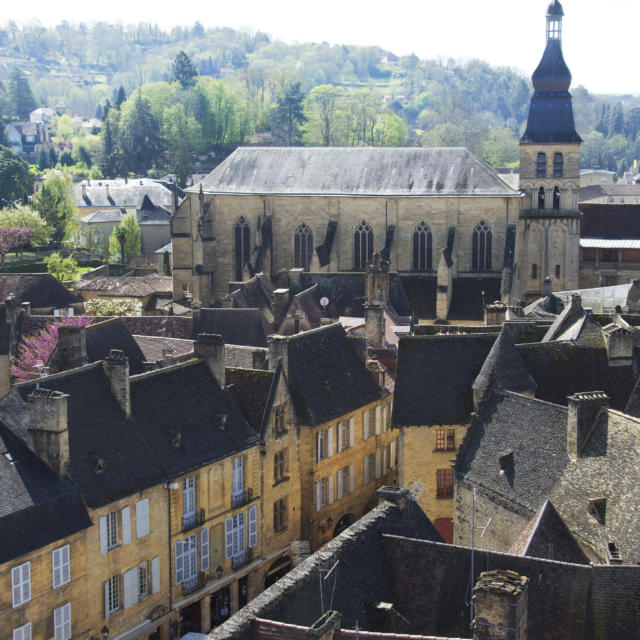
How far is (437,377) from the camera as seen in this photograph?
42406 millimetres

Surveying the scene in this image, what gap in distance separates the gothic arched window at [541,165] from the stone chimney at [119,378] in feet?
149

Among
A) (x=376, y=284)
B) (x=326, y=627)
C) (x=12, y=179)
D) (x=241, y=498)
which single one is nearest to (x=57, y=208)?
(x=12, y=179)

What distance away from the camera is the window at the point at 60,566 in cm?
3159

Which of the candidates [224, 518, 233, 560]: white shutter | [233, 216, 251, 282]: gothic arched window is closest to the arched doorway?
[224, 518, 233, 560]: white shutter

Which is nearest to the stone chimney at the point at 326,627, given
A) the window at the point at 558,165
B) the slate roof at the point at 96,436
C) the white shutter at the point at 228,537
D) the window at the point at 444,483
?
the slate roof at the point at 96,436

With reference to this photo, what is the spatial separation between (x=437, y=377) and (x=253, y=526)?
8618 mm

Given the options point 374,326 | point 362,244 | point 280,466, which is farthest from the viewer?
point 362,244

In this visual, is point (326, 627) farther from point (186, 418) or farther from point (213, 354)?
point (213, 354)

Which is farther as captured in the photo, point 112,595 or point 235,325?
point 235,325

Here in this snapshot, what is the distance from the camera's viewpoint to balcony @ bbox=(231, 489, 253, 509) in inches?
1529

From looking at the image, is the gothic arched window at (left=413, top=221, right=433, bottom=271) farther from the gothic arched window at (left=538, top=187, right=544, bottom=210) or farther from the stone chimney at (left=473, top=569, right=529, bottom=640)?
the stone chimney at (left=473, top=569, right=529, bottom=640)

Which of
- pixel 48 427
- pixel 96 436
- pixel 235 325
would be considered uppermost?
pixel 48 427

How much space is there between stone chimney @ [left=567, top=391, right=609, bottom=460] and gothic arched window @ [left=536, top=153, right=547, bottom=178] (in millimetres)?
43688

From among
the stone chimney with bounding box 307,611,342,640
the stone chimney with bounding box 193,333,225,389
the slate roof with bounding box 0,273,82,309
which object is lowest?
the slate roof with bounding box 0,273,82,309
